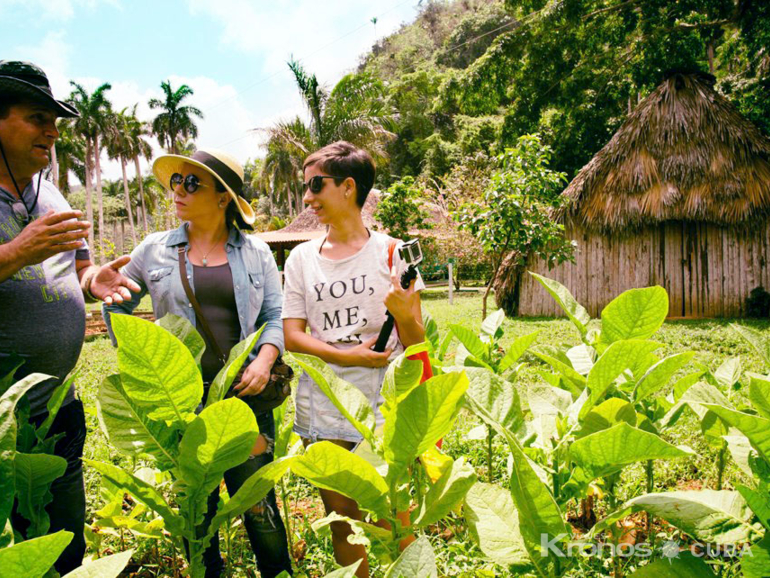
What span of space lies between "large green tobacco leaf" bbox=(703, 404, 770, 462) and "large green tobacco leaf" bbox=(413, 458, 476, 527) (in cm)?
39

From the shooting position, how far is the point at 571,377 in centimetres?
136

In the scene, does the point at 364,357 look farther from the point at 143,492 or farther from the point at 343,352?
the point at 143,492

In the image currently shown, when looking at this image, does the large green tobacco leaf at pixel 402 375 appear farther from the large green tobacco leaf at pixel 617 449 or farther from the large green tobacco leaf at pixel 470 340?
the large green tobacco leaf at pixel 470 340

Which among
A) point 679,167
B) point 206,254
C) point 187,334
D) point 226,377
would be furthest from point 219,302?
point 679,167

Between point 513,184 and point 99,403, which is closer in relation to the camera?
point 99,403

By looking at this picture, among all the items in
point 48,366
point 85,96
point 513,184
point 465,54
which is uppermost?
point 465,54

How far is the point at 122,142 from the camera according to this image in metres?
36.7

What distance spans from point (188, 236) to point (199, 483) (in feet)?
4.72

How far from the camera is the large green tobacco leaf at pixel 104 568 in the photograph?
63 cm

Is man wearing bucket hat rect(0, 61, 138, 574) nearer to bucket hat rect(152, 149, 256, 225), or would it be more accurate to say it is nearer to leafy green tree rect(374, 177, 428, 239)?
bucket hat rect(152, 149, 256, 225)

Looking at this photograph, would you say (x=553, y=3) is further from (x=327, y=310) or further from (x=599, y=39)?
(x=327, y=310)

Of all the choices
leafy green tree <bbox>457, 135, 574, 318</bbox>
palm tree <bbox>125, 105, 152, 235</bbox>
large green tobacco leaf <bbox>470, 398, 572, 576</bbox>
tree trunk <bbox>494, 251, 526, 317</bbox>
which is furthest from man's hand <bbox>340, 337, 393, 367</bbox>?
palm tree <bbox>125, 105, 152, 235</bbox>

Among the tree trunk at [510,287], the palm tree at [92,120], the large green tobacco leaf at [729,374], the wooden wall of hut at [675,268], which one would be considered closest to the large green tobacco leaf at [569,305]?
the large green tobacco leaf at [729,374]

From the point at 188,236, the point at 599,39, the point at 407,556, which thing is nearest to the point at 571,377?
the point at 407,556
